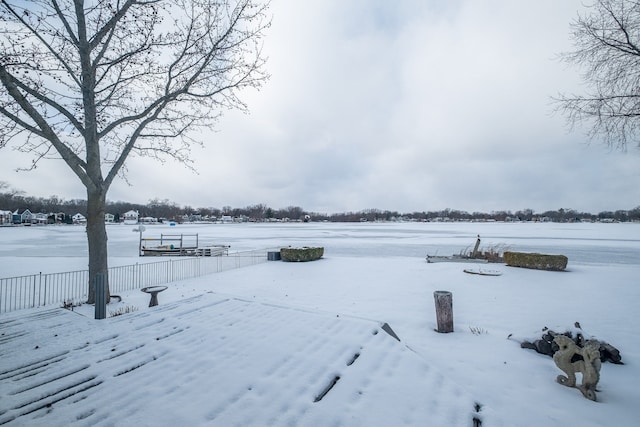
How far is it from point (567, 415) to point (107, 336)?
22.1ft

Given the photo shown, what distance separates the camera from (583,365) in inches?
170

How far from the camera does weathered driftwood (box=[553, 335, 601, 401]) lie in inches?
165

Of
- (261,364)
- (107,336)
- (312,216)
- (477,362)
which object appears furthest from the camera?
(312,216)

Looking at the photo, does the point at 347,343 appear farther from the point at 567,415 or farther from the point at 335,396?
the point at 567,415

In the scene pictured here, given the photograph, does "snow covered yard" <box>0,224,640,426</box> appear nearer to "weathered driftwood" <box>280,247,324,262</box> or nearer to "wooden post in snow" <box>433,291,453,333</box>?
"wooden post in snow" <box>433,291,453,333</box>

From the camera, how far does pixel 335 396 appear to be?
11.8 feet

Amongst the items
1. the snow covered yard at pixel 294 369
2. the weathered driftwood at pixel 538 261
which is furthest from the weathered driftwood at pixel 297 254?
the weathered driftwood at pixel 538 261

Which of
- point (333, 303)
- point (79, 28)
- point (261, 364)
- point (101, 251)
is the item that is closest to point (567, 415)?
point (261, 364)

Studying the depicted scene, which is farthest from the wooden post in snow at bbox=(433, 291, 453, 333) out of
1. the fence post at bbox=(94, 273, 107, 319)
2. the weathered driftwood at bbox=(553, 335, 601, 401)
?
the fence post at bbox=(94, 273, 107, 319)

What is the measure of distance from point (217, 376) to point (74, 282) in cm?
1331

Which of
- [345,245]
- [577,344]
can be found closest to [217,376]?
[577,344]

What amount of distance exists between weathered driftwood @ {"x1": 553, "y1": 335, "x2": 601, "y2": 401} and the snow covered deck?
1.91 m

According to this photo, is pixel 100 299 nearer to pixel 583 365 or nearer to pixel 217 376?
pixel 217 376

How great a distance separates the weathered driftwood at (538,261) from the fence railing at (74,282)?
14539 millimetres
